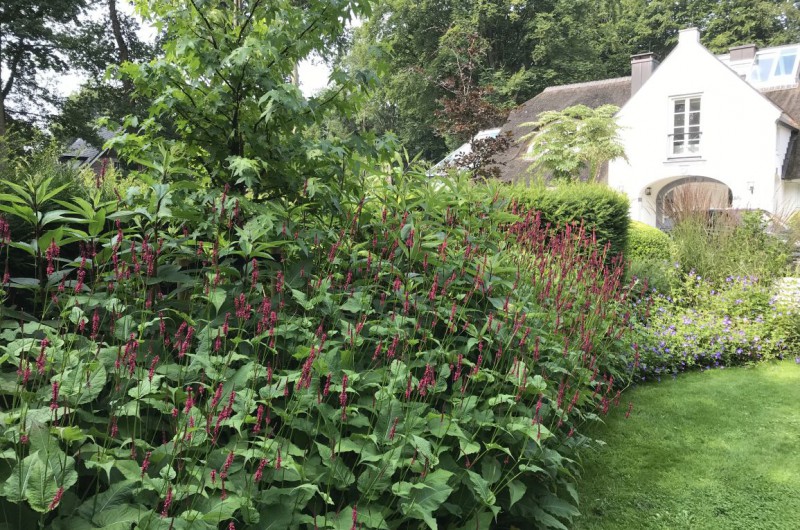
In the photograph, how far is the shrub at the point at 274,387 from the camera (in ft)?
5.19

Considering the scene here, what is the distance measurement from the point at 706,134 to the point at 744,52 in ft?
23.2

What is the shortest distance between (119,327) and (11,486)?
2.37ft

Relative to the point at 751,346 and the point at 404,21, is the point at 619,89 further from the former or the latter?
the point at 751,346

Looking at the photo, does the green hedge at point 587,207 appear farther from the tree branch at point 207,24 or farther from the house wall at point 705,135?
the house wall at point 705,135

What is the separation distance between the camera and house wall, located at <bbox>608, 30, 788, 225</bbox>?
18.3 m

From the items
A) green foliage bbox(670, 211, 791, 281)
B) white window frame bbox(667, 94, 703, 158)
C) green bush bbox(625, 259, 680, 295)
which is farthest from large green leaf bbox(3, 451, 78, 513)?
white window frame bbox(667, 94, 703, 158)

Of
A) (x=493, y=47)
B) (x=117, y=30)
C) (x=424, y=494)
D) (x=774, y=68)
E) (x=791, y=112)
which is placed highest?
(x=493, y=47)

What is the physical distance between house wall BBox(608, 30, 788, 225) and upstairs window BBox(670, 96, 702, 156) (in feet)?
0.63

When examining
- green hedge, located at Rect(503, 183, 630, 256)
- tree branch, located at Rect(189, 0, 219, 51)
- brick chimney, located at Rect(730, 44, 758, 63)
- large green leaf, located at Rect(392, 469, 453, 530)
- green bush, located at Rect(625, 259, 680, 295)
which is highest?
brick chimney, located at Rect(730, 44, 758, 63)

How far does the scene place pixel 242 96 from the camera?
301 centimetres

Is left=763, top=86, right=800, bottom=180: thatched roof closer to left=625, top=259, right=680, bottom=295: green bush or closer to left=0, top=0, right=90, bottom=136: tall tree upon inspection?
left=625, top=259, right=680, bottom=295: green bush

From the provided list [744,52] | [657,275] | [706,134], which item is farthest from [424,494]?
[744,52]

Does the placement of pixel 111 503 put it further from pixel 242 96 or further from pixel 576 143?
pixel 576 143

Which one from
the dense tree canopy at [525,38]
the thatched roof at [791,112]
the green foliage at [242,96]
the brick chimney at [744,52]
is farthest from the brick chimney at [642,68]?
the green foliage at [242,96]
